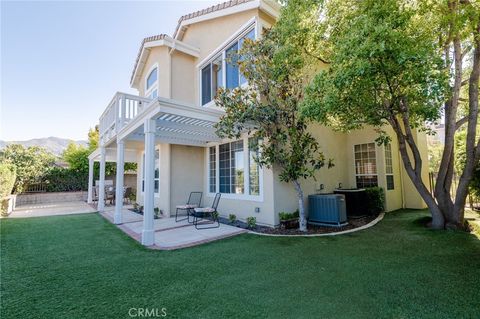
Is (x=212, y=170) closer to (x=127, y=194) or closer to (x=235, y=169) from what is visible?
(x=235, y=169)

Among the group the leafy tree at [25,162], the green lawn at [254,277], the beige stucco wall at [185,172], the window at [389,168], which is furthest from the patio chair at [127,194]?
the window at [389,168]

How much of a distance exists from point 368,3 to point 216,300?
7.11m

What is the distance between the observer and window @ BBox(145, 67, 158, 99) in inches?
529

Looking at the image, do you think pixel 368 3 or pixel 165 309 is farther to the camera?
pixel 368 3

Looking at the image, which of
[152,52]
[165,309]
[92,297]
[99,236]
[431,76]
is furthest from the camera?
[152,52]

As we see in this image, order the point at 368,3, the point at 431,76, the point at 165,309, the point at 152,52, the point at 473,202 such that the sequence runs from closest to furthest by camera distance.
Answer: the point at 165,309 → the point at 431,76 → the point at 368,3 → the point at 473,202 → the point at 152,52

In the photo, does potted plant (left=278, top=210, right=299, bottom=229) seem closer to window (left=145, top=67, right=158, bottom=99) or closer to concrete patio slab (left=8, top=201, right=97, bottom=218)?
window (left=145, top=67, right=158, bottom=99)

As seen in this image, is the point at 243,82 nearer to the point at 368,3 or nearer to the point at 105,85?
the point at 368,3

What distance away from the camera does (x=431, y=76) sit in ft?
16.0

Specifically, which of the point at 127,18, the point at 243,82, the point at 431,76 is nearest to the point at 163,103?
the point at 243,82

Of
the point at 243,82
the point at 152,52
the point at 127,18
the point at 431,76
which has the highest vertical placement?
the point at 127,18

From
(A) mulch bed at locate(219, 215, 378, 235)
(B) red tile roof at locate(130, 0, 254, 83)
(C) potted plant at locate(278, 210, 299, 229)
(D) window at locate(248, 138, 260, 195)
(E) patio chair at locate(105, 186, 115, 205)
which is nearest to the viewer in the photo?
(A) mulch bed at locate(219, 215, 378, 235)

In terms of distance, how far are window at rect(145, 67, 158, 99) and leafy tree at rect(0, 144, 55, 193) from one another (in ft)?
38.4
